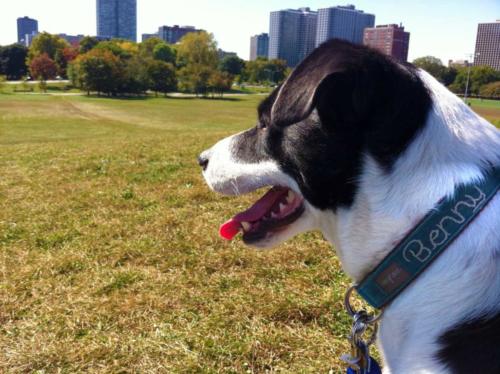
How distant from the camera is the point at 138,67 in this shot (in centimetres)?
8194

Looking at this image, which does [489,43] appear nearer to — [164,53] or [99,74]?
[99,74]

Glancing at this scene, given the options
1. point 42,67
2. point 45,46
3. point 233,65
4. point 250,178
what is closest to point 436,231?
point 250,178

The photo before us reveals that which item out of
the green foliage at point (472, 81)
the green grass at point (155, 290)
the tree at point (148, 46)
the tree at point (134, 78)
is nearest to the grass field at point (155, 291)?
the green grass at point (155, 290)

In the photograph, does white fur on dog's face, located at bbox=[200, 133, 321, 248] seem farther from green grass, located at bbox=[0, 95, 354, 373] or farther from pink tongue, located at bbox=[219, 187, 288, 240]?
green grass, located at bbox=[0, 95, 354, 373]

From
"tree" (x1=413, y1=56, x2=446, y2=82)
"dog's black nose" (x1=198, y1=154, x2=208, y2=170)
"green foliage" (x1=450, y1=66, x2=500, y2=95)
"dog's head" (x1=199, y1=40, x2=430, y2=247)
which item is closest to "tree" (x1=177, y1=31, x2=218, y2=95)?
"green foliage" (x1=450, y1=66, x2=500, y2=95)

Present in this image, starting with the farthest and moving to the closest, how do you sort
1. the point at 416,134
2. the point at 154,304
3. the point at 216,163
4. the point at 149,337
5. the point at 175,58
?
the point at 175,58
the point at 154,304
the point at 149,337
the point at 216,163
the point at 416,134

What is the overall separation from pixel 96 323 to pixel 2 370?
27.6 inches

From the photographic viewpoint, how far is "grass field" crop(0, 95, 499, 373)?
322cm

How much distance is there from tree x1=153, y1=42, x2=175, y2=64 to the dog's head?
11937 centimetres

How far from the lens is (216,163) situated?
2.89 m

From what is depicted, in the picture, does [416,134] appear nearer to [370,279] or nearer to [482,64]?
[370,279]

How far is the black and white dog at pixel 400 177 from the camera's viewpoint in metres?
1.87

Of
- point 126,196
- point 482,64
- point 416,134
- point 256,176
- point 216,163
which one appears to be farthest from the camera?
point 482,64

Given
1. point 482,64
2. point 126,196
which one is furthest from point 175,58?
point 126,196
